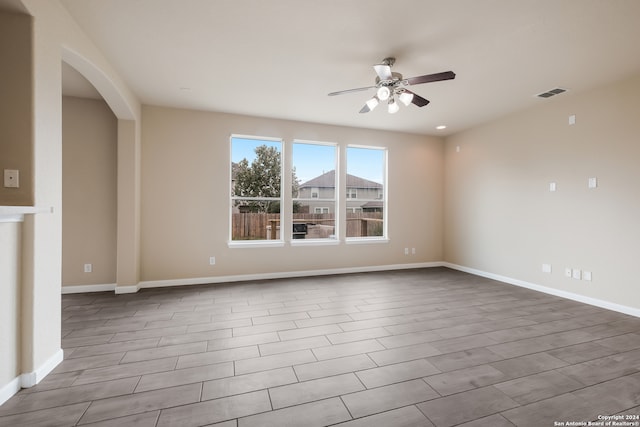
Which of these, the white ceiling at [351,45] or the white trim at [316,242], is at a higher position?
the white ceiling at [351,45]

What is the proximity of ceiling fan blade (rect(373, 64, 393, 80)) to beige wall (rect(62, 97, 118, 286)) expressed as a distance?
12.6ft

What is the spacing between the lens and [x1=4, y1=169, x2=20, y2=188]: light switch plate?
1.90m

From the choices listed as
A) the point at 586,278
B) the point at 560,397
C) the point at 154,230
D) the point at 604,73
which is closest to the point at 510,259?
the point at 586,278

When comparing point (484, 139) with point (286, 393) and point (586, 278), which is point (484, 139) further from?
point (286, 393)

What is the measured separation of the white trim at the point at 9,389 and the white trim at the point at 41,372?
0.03 metres

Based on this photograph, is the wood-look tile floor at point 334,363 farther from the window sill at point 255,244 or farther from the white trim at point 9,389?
the window sill at point 255,244

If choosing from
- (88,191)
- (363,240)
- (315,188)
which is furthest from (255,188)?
(88,191)

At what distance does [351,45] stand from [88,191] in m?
4.10

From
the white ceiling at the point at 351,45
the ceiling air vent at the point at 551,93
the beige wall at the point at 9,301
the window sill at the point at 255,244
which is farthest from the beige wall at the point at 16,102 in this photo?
the ceiling air vent at the point at 551,93

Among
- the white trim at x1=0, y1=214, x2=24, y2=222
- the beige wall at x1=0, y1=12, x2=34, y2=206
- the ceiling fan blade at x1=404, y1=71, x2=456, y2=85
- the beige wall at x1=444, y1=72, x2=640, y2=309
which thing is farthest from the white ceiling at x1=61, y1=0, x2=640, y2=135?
the white trim at x1=0, y1=214, x2=24, y2=222

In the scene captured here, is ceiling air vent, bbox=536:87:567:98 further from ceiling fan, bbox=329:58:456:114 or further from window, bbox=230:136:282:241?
window, bbox=230:136:282:241

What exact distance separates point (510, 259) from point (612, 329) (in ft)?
6.33

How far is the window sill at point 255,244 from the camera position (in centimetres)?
484

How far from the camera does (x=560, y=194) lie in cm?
411
